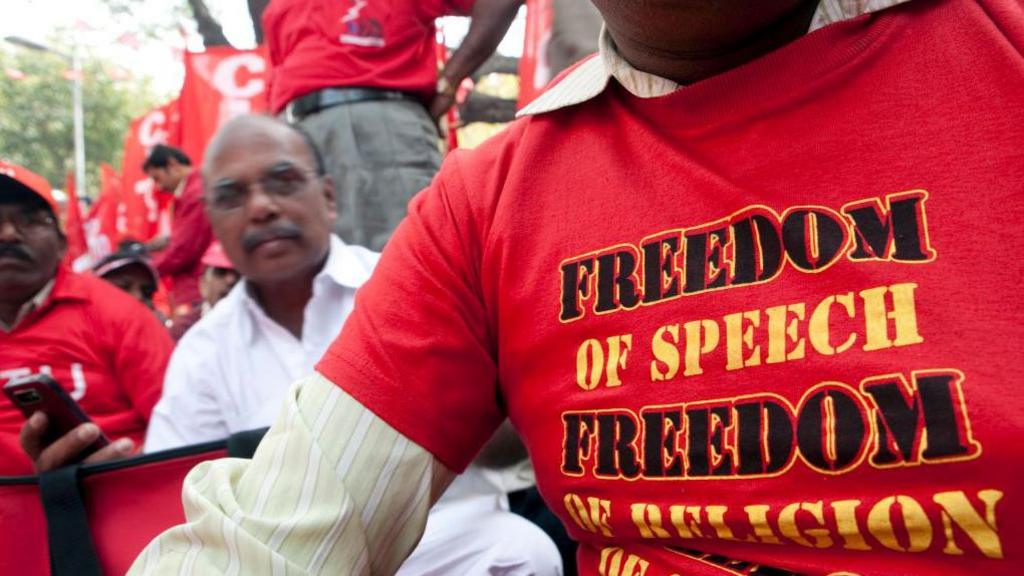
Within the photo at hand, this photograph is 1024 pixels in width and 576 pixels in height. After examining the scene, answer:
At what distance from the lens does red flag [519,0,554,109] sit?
2.70 m

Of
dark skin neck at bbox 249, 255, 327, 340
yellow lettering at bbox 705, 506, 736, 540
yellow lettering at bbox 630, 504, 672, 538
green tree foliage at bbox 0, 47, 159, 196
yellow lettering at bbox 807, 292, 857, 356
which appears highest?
yellow lettering at bbox 807, 292, 857, 356

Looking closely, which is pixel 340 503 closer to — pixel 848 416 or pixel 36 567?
pixel 848 416

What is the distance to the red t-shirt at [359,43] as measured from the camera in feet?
10.9

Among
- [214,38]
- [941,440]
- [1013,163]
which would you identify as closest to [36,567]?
[941,440]

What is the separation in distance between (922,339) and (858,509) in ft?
0.52

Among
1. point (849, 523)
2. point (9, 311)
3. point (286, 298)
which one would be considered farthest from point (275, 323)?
point (849, 523)

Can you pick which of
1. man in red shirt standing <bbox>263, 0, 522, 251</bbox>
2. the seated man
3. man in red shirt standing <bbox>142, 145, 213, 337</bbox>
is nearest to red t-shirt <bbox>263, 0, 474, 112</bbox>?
man in red shirt standing <bbox>263, 0, 522, 251</bbox>

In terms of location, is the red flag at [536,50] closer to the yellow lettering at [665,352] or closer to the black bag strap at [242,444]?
the black bag strap at [242,444]

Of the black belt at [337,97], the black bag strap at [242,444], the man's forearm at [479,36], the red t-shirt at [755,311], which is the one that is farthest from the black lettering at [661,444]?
the man's forearm at [479,36]

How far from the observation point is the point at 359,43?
3332 mm

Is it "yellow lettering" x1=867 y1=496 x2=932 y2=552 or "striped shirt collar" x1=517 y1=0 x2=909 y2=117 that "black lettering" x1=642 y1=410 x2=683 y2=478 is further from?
"striped shirt collar" x1=517 y1=0 x2=909 y2=117

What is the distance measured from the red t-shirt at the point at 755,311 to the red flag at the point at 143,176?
7.92m

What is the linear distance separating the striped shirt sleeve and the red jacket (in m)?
3.72

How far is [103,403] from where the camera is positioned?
9.45ft
